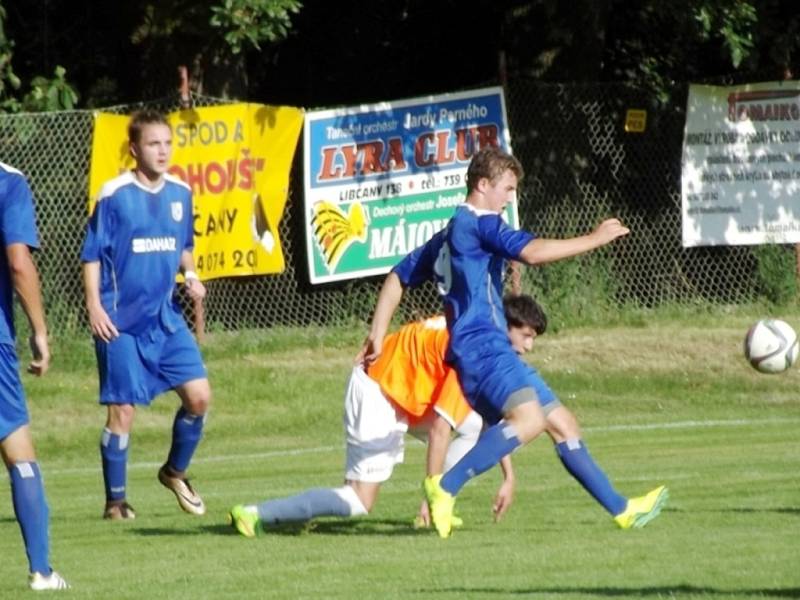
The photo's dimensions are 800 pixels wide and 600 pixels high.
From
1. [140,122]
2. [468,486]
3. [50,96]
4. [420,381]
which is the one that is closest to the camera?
[420,381]

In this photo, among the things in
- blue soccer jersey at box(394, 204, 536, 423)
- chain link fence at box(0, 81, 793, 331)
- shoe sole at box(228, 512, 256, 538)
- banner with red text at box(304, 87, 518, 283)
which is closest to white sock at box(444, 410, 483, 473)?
blue soccer jersey at box(394, 204, 536, 423)

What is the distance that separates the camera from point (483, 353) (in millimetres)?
9117

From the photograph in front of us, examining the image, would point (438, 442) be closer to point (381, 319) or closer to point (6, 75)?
point (381, 319)

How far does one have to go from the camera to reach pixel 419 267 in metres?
9.58

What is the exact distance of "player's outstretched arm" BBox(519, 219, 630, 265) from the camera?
8523 mm

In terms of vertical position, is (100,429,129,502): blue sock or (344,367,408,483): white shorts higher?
(344,367,408,483): white shorts

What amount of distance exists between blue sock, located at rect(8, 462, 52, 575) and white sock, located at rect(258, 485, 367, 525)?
178cm

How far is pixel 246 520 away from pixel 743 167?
11.2 metres

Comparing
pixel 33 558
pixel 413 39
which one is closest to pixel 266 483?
pixel 33 558

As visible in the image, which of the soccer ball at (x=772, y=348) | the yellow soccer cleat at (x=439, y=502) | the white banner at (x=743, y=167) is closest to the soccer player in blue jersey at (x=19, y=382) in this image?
the yellow soccer cleat at (x=439, y=502)

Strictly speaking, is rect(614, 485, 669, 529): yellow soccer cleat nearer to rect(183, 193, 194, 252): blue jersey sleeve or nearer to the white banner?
rect(183, 193, 194, 252): blue jersey sleeve

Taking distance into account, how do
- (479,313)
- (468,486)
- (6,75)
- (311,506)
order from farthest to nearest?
(6,75), (468,486), (311,506), (479,313)

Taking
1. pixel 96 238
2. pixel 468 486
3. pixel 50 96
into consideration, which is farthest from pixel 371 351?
pixel 50 96

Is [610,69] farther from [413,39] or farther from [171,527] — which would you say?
[171,527]
